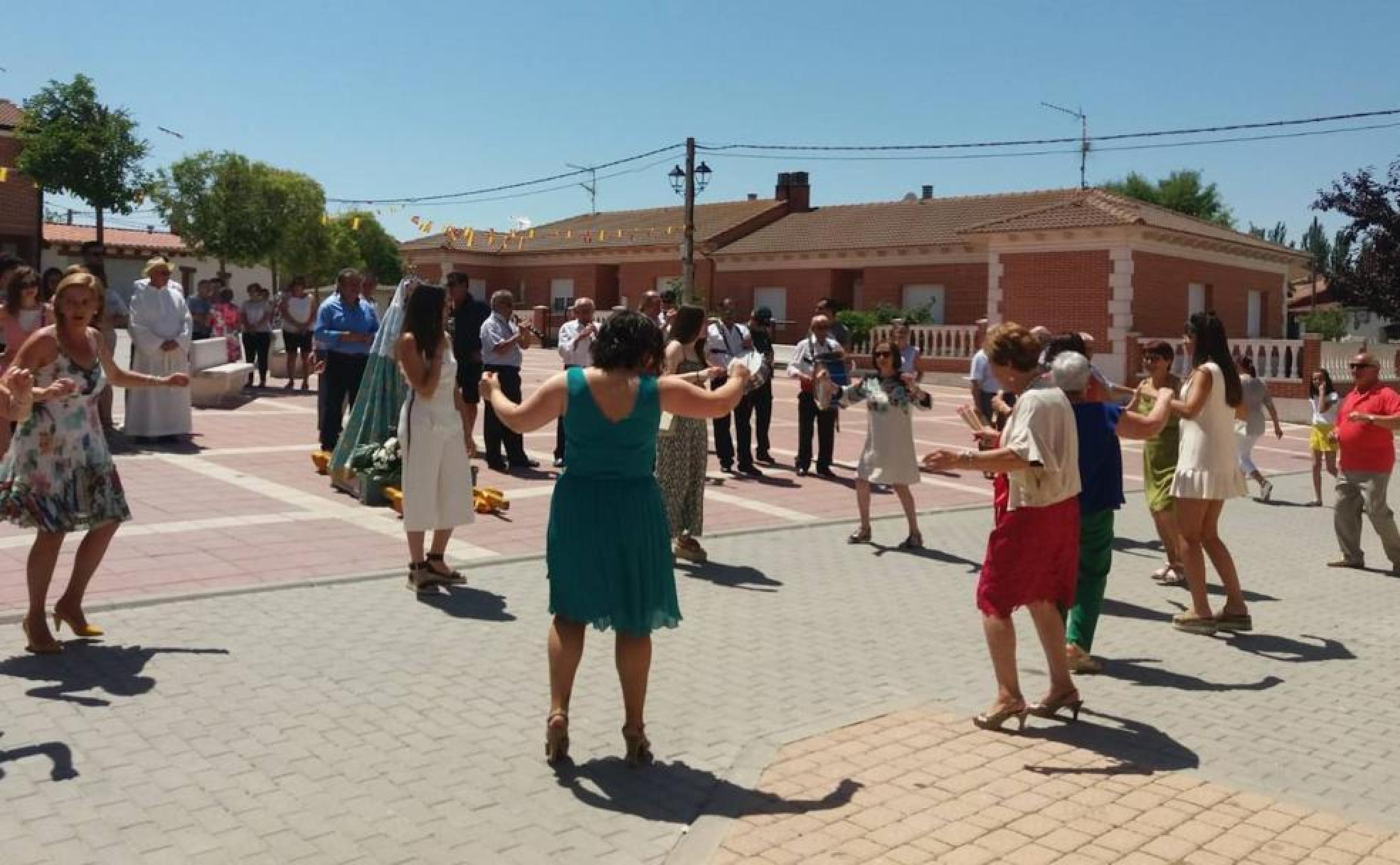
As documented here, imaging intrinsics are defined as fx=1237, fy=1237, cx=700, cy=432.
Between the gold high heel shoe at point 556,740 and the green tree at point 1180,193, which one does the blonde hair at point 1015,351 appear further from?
the green tree at point 1180,193

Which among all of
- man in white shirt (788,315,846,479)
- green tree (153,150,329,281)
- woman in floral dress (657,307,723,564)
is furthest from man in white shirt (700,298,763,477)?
green tree (153,150,329,281)

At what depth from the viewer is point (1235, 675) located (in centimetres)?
623

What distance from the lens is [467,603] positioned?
7.09 m

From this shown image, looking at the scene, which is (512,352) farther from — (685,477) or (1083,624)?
(1083,624)

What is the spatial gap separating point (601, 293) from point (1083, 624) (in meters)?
43.3

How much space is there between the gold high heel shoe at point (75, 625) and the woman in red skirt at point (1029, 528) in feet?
13.6

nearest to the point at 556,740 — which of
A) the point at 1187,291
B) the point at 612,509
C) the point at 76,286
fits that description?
the point at 612,509

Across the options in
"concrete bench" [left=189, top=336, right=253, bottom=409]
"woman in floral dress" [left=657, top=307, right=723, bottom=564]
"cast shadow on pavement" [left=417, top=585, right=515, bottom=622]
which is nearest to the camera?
"cast shadow on pavement" [left=417, top=585, right=515, bottom=622]

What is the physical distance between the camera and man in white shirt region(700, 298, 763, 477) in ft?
44.4

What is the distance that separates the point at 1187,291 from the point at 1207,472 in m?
27.6

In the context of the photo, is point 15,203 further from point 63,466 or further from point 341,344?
point 63,466

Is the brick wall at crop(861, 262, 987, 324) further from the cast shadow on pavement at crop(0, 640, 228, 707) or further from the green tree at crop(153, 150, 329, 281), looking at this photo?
the cast shadow on pavement at crop(0, 640, 228, 707)

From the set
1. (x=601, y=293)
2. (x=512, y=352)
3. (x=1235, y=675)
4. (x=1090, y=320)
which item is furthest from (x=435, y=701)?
(x=601, y=293)

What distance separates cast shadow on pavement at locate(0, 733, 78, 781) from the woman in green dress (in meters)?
6.00
